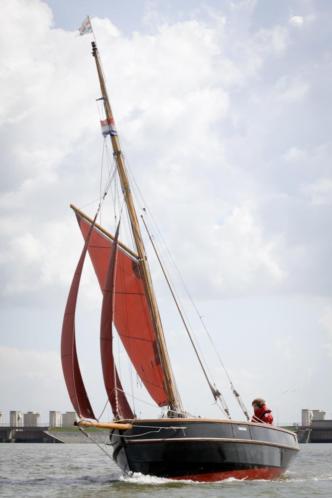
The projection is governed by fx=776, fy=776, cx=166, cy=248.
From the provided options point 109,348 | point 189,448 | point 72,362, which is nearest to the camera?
point 189,448

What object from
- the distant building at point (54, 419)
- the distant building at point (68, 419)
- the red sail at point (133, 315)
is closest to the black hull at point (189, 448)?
the red sail at point (133, 315)

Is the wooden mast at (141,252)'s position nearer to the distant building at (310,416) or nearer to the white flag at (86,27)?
the white flag at (86,27)

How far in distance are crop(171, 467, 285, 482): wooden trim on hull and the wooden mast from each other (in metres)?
4.35

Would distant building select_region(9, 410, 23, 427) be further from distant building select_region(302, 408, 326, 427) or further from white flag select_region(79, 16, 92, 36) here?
white flag select_region(79, 16, 92, 36)

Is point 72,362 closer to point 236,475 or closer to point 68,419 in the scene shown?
point 236,475

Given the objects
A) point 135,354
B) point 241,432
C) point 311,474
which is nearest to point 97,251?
point 135,354

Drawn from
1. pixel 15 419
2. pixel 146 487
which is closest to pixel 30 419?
pixel 15 419

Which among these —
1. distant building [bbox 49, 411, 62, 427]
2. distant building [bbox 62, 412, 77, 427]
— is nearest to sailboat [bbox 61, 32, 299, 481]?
distant building [bbox 49, 411, 62, 427]

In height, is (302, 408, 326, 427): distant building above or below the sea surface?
above

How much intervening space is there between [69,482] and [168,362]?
6190 millimetres

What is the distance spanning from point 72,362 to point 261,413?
8.09 meters

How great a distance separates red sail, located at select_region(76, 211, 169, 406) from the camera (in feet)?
105

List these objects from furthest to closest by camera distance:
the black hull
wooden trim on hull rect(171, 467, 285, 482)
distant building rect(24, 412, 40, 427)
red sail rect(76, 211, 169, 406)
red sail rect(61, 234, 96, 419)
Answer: distant building rect(24, 412, 40, 427), red sail rect(76, 211, 169, 406), red sail rect(61, 234, 96, 419), wooden trim on hull rect(171, 467, 285, 482), the black hull

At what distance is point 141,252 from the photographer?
33.5 metres
